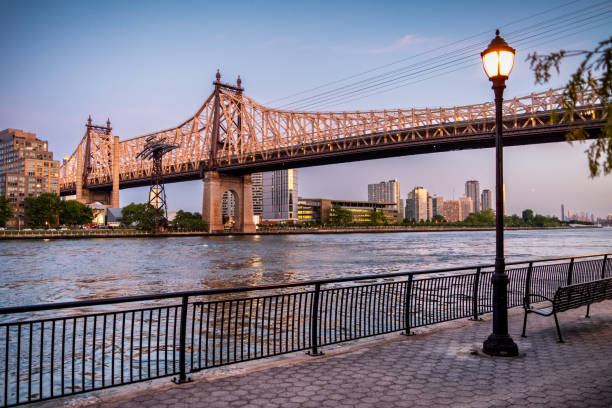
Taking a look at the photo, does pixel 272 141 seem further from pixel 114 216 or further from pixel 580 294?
pixel 580 294

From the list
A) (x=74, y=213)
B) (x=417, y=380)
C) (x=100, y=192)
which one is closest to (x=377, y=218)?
(x=100, y=192)

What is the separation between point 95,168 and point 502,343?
472 feet

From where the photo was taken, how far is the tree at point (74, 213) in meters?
113

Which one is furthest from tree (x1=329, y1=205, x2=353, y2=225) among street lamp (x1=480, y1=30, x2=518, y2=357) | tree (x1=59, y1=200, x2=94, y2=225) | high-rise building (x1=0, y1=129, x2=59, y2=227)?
street lamp (x1=480, y1=30, x2=518, y2=357)

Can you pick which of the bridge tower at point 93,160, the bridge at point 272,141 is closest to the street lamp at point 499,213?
the bridge at point 272,141

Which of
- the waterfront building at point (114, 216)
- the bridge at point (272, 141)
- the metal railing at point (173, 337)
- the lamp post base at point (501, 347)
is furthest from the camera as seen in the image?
the waterfront building at point (114, 216)

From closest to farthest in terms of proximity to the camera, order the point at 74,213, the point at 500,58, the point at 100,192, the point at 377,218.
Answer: the point at 500,58 → the point at 74,213 → the point at 100,192 → the point at 377,218

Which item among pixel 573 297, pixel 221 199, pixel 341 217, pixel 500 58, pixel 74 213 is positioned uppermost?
pixel 221 199

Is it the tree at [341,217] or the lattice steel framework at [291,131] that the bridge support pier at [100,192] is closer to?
the lattice steel framework at [291,131]

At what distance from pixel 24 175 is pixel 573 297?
6839 inches

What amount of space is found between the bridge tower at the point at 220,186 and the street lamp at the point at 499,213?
79.6 m

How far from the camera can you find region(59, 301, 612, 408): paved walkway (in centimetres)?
523

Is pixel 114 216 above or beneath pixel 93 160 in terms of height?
beneath

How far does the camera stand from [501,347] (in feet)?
22.9
